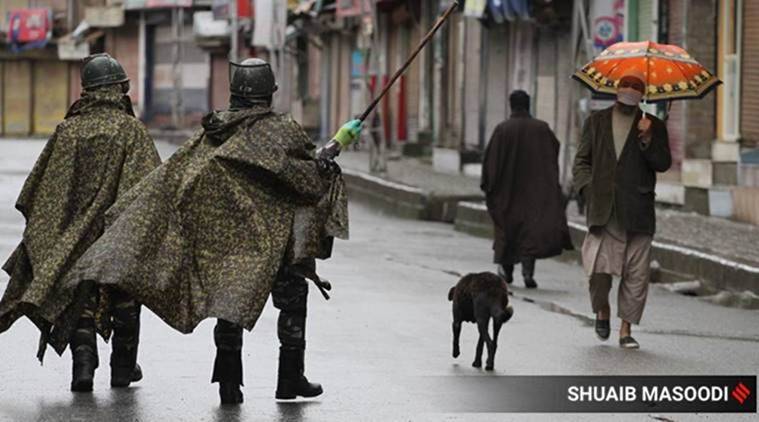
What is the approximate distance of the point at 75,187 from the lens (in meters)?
10.1

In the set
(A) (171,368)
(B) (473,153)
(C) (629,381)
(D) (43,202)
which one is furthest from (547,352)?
(B) (473,153)

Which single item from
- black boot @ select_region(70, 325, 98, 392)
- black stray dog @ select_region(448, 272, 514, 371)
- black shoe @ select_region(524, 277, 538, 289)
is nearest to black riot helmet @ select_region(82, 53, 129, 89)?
black boot @ select_region(70, 325, 98, 392)

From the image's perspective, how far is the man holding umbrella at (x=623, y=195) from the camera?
41.2 ft

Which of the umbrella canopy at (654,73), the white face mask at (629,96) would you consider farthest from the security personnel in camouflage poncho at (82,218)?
the umbrella canopy at (654,73)

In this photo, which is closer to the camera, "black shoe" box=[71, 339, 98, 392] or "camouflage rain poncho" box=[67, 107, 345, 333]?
"camouflage rain poncho" box=[67, 107, 345, 333]

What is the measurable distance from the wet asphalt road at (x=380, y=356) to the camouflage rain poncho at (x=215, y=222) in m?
0.56

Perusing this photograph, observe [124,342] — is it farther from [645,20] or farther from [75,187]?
[645,20]

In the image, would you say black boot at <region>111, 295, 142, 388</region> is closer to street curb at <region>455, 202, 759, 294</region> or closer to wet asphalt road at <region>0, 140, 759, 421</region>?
wet asphalt road at <region>0, 140, 759, 421</region>

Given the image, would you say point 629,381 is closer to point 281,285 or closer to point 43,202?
point 281,285

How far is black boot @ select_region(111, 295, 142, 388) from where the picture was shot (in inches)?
392

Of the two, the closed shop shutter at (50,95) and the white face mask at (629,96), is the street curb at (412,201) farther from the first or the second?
the closed shop shutter at (50,95)

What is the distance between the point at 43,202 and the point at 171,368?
1221 millimetres

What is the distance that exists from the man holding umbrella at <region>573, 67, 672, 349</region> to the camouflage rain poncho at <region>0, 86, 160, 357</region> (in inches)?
134

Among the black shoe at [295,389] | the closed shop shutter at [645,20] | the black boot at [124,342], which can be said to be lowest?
the black shoe at [295,389]
